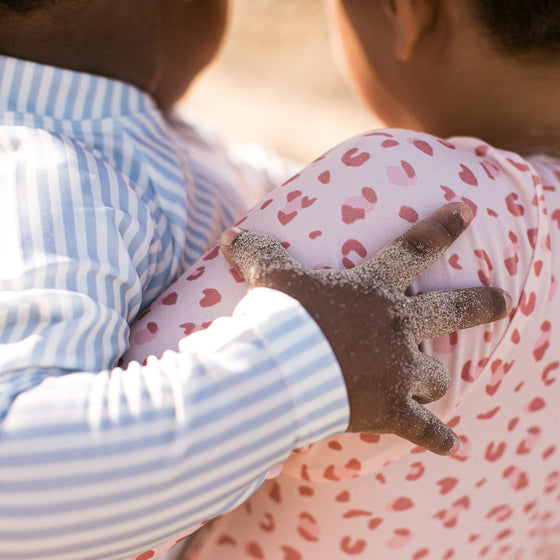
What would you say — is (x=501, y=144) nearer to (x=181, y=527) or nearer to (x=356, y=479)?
(x=356, y=479)

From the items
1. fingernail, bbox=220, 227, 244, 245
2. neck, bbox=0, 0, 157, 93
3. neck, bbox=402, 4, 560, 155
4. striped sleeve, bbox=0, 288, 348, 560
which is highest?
neck, bbox=402, 4, 560, 155

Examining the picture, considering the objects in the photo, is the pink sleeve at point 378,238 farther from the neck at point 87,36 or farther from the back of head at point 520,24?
the neck at point 87,36

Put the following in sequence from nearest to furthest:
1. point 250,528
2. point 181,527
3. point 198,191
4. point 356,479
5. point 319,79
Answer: point 181,527 → point 356,479 → point 250,528 → point 198,191 → point 319,79

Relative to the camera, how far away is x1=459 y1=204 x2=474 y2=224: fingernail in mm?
697

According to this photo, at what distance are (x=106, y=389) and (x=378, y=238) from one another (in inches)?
12.4

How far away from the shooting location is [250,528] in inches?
35.4

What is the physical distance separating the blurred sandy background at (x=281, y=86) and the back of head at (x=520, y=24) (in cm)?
182

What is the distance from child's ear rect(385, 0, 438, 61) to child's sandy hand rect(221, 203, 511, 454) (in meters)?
0.35

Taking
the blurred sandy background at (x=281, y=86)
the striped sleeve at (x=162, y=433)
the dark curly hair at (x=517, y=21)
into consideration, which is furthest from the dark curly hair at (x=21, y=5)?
the blurred sandy background at (x=281, y=86)

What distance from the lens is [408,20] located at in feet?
3.03

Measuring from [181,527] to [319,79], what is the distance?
2.71 meters

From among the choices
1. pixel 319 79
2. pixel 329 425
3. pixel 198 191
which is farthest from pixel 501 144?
pixel 319 79

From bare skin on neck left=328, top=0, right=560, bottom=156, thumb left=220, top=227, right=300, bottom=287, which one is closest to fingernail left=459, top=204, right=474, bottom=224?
thumb left=220, top=227, right=300, bottom=287

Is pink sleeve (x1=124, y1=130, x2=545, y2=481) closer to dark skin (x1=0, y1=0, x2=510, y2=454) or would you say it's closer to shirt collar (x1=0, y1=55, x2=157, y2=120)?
dark skin (x1=0, y1=0, x2=510, y2=454)
